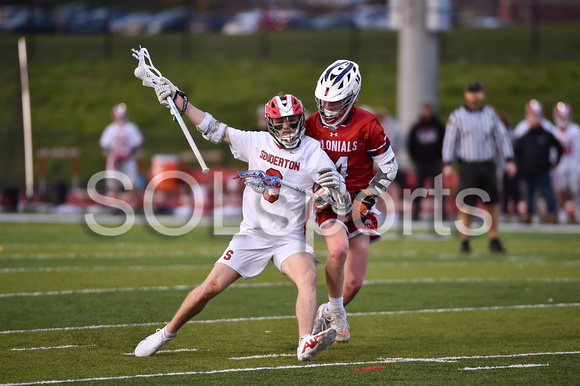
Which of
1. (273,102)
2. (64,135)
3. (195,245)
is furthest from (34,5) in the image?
(273,102)

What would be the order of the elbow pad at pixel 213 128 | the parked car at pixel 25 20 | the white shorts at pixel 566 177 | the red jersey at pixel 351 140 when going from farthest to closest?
the parked car at pixel 25 20
the white shorts at pixel 566 177
the red jersey at pixel 351 140
the elbow pad at pixel 213 128

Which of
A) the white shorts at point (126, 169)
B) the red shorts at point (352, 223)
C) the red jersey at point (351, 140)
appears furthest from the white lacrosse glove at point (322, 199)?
the white shorts at point (126, 169)

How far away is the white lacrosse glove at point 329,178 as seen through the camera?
638 cm

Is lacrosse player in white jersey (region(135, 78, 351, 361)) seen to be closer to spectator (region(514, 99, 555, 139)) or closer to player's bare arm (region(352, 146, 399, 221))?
player's bare arm (region(352, 146, 399, 221))

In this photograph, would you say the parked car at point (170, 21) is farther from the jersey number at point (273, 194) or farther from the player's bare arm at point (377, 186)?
the jersey number at point (273, 194)

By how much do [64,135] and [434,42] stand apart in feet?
40.2

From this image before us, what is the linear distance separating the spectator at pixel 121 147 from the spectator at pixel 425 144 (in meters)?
4.88

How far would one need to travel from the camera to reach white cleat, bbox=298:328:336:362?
19.4 ft

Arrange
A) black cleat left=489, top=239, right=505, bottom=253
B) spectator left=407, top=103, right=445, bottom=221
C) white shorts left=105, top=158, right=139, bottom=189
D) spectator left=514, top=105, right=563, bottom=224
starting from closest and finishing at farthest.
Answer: black cleat left=489, top=239, right=505, bottom=253
spectator left=514, top=105, right=563, bottom=224
spectator left=407, top=103, right=445, bottom=221
white shorts left=105, top=158, right=139, bottom=189

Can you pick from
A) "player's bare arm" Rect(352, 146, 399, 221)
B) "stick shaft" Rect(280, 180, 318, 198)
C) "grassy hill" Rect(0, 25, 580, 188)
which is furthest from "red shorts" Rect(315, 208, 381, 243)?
"grassy hill" Rect(0, 25, 580, 188)

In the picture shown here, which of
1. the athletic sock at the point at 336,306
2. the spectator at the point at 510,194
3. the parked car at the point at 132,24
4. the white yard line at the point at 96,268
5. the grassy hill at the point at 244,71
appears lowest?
the white yard line at the point at 96,268

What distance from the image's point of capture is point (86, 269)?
10.9 m

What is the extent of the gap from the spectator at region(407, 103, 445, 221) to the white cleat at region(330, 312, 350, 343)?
10.3m

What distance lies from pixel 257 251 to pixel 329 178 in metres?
0.65
